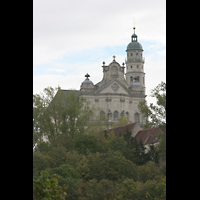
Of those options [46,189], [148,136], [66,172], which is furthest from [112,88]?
[46,189]

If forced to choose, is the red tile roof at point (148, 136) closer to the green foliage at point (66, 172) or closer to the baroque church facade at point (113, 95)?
the green foliage at point (66, 172)

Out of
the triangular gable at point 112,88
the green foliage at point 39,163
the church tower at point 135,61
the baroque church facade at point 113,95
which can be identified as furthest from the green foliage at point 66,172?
the church tower at point 135,61

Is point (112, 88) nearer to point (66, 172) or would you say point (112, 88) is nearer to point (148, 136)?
point (148, 136)

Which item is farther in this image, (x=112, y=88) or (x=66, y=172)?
(x=112, y=88)

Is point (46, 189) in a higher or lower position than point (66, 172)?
higher

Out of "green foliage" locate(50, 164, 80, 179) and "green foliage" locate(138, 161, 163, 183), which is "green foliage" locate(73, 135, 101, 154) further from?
"green foliage" locate(138, 161, 163, 183)

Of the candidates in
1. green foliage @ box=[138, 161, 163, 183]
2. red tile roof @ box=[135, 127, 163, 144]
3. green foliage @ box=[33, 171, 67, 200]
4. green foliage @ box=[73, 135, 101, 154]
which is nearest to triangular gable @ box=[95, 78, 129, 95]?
red tile roof @ box=[135, 127, 163, 144]

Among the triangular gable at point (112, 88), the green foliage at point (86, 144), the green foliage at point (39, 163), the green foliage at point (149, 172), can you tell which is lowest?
the green foliage at point (149, 172)

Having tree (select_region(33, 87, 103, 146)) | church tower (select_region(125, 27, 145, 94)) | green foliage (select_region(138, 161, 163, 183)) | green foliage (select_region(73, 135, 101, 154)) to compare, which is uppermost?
church tower (select_region(125, 27, 145, 94))
